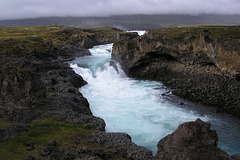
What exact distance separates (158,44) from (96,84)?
1750cm

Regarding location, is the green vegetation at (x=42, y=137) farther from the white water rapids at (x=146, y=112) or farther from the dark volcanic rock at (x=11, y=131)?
the white water rapids at (x=146, y=112)

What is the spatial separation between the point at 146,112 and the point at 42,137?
18.2m

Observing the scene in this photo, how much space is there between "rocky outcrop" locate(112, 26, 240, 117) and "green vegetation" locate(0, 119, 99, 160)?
75.2ft

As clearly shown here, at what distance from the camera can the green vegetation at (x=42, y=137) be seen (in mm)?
14750

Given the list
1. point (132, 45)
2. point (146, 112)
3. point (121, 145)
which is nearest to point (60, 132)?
point (121, 145)

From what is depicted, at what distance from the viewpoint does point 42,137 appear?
1747 centimetres

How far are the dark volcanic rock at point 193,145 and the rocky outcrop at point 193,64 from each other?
18.9 metres

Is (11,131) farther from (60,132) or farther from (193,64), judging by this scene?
(193,64)

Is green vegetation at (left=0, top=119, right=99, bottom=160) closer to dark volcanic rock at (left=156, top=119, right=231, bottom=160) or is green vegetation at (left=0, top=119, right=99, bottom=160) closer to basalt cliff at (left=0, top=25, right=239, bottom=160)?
basalt cliff at (left=0, top=25, right=239, bottom=160)

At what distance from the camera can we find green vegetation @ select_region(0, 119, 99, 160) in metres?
14.8

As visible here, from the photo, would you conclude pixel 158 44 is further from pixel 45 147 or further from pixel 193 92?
pixel 45 147

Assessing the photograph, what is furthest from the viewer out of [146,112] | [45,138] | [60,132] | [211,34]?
[211,34]

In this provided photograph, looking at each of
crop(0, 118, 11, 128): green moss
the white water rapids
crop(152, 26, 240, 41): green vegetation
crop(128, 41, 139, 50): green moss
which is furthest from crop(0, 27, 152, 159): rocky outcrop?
crop(152, 26, 240, 41): green vegetation

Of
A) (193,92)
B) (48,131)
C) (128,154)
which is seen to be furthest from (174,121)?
(48,131)
